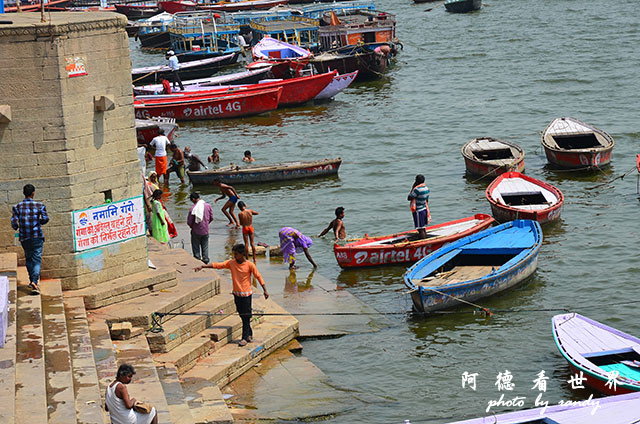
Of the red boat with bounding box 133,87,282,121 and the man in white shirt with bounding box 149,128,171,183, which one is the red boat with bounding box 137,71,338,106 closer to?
the red boat with bounding box 133,87,282,121

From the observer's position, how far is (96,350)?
1111cm

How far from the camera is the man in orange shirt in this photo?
40.4ft

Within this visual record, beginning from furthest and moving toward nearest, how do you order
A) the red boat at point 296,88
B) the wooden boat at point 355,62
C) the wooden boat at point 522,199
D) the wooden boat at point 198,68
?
the wooden boat at point 198,68
the wooden boat at point 355,62
the red boat at point 296,88
the wooden boat at point 522,199

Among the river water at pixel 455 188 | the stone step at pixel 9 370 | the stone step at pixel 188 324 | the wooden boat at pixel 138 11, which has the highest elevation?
the wooden boat at pixel 138 11

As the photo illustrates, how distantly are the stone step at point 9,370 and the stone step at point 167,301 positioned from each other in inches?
56.4

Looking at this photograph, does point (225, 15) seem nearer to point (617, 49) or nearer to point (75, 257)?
point (617, 49)

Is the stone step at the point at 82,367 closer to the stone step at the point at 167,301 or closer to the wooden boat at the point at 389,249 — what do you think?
the stone step at the point at 167,301

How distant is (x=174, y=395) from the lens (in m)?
10.8

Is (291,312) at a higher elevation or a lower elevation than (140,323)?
lower

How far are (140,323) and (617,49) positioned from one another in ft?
134

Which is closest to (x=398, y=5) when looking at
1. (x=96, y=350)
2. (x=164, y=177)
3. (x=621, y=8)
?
(x=621, y=8)

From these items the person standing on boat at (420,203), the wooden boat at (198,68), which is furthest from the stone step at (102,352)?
the wooden boat at (198,68)

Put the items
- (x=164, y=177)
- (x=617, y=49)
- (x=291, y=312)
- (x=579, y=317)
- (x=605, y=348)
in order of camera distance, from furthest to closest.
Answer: (x=617, y=49)
(x=164, y=177)
(x=291, y=312)
(x=579, y=317)
(x=605, y=348)

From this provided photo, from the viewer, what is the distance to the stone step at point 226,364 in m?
11.0
